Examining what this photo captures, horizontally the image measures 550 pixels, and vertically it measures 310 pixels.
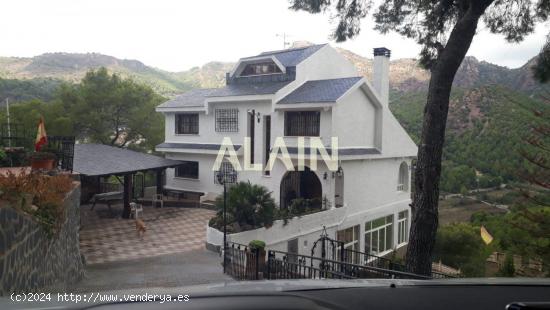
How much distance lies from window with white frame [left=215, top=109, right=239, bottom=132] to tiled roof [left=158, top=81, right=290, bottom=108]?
0.93 m

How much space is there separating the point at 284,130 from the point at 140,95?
1539cm

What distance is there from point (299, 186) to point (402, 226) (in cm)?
700

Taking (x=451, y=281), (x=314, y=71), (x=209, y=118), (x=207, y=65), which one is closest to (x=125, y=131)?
(x=209, y=118)

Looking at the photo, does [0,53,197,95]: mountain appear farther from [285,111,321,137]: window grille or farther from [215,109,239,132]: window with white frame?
[285,111,321,137]: window grille

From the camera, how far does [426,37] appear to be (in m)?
10.7

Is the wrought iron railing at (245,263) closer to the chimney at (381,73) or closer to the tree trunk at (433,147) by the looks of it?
the tree trunk at (433,147)

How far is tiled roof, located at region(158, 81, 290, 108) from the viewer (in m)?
20.3

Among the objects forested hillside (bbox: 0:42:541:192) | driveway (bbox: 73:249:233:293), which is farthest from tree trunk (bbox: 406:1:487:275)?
forested hillside (bbox: 0:42:541:192)

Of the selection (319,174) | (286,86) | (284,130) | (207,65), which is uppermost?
(207,65)

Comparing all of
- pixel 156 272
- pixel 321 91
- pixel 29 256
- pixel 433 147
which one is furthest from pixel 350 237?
pixel 29 256

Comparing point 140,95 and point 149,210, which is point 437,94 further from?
point 140,95

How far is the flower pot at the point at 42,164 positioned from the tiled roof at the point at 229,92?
1109 cm

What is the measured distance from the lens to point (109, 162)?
17.9 m

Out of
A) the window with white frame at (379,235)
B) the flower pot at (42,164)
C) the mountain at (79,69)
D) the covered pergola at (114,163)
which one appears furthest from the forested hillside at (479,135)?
the mountain at (79,69)
